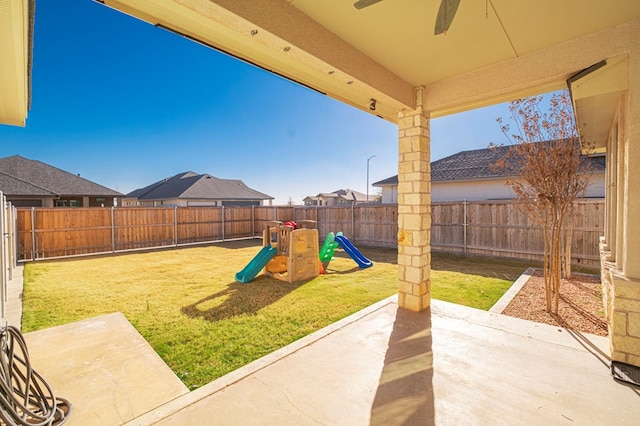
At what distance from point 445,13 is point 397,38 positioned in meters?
1.10

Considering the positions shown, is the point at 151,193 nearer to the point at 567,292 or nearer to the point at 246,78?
the point at 246,78

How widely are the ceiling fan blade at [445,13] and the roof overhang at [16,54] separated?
2959mm

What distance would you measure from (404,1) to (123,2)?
2.11 m

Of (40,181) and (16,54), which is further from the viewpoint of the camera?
(40,181)

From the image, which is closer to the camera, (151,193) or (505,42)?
(505,42)

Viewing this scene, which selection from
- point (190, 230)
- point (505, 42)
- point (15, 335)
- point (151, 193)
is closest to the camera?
point (15, 335)

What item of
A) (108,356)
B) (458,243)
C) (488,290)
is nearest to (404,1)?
(108,356)

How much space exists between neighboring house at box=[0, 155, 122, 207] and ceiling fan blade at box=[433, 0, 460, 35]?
1919 cm

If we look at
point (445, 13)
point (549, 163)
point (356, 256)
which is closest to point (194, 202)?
point (356, 256)

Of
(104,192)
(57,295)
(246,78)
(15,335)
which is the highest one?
(246,78)

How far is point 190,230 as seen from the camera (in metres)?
13.5

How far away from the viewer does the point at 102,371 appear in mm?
2771

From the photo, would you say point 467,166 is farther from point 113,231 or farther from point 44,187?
point 44,187

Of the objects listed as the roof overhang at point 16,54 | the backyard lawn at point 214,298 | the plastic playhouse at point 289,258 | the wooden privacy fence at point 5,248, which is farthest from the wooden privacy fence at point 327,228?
the roof overhang at point 16,54
